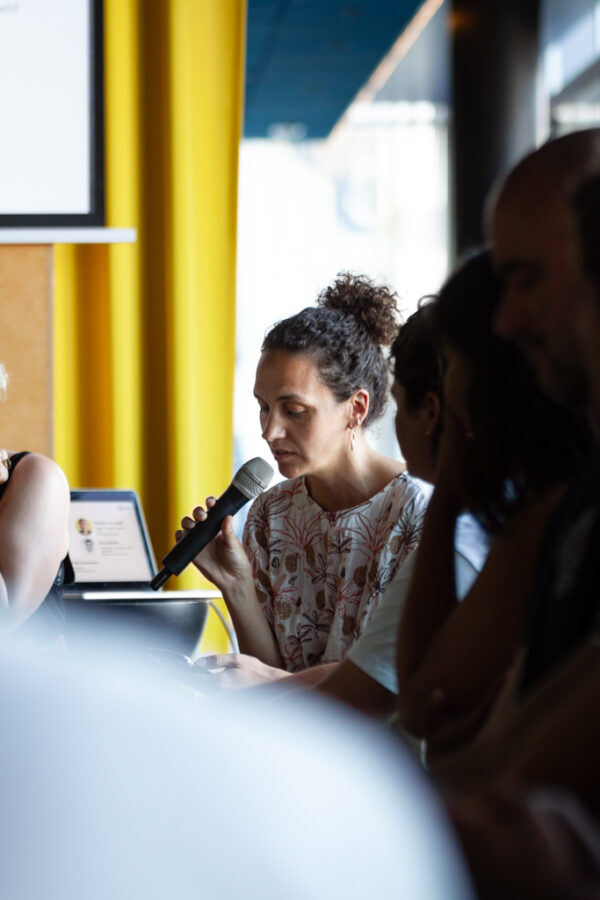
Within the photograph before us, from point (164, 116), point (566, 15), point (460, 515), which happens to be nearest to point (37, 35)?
point (164, 116)

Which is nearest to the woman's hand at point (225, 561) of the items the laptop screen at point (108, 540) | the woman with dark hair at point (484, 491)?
the laptop screen at point (108, 540)

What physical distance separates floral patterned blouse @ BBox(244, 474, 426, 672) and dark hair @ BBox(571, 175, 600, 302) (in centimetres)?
106

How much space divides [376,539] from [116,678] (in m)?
1.16

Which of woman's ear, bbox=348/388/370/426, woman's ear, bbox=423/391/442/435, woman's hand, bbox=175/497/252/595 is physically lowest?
woman's hand, bbox=175/497/252/595

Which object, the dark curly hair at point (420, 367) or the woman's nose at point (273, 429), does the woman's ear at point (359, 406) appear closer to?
the woman's nose at point (273, 429)

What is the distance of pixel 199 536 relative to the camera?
71.3 inches

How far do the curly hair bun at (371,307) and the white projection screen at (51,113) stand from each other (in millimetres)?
963

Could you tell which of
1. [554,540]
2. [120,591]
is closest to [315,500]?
[120,591]

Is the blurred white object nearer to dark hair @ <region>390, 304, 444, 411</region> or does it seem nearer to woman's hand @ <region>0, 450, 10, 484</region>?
dark hair @ <region>390, 304, 444, 411</region>

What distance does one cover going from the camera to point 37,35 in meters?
2.72

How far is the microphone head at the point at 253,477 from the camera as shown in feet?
6.07

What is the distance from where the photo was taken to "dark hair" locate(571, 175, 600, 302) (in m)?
0.65

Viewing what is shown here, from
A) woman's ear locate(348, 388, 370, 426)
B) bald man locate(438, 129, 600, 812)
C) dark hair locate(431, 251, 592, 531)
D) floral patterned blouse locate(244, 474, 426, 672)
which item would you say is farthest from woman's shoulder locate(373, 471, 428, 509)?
bald man locate(438, 129, 600, 812)

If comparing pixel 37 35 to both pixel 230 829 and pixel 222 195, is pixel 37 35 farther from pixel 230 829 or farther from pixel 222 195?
pixel 230 829
